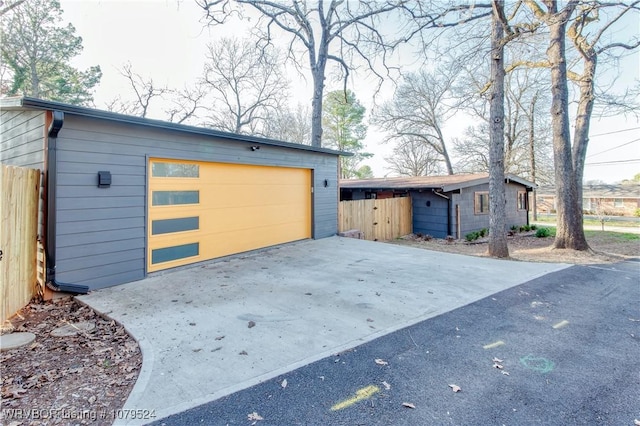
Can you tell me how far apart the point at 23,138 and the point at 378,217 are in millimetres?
10316

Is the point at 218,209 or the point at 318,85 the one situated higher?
the point at 318,85

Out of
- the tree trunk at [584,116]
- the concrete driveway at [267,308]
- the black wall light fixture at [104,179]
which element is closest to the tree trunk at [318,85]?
the concrete driveway at [267,308]

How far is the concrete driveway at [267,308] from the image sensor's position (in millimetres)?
2639

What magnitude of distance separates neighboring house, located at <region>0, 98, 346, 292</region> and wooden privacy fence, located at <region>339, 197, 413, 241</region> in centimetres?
372

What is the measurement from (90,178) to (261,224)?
364cm

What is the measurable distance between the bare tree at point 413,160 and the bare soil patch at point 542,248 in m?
11.9

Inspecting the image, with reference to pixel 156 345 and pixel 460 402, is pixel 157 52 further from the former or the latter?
pixel 460 402

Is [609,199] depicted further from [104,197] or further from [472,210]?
[104,197]

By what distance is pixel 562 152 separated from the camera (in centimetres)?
895

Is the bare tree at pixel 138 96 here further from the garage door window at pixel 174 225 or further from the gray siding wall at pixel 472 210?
the gray siding wall at pixel 472 210

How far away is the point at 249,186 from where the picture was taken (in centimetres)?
739

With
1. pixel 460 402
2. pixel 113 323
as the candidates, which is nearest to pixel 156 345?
pixel 113 323

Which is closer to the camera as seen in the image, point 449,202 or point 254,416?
point 254,416

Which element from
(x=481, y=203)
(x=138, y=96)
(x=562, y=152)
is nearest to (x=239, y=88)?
(x=138, y=96)
